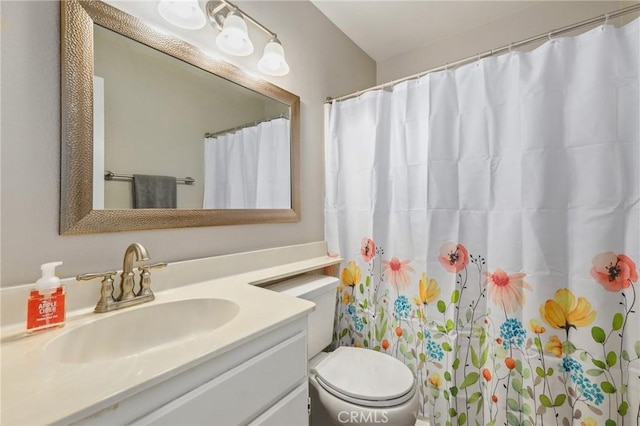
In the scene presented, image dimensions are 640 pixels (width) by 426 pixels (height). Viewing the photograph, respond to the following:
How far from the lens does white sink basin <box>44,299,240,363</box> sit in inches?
27.6

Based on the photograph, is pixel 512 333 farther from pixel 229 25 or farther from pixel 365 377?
pixel 229 25

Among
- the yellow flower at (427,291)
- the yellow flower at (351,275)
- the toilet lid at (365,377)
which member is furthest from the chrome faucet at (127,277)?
the yellow flower at (427,291)

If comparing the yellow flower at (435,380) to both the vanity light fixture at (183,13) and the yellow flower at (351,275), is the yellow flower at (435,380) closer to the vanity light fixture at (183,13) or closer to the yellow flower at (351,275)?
the yellow flower at (351,275)

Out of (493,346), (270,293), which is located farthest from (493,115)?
(270,293)

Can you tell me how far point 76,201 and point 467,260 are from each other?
4.98 ft

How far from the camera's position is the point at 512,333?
117 cm

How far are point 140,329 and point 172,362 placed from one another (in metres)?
0.40

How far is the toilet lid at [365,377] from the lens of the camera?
3.46 feet

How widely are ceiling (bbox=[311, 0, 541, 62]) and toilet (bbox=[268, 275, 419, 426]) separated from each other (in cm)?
168

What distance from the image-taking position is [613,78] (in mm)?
992

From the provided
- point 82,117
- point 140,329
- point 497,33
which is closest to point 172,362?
point 140,329
